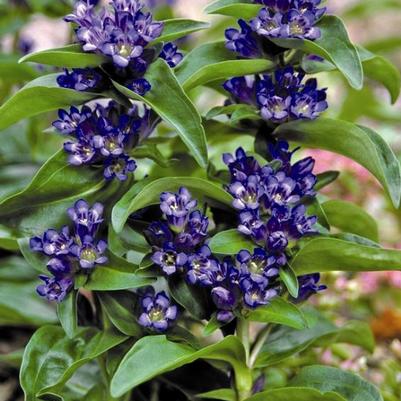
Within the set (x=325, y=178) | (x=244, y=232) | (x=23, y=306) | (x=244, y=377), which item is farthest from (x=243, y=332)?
(x=23, y=306)

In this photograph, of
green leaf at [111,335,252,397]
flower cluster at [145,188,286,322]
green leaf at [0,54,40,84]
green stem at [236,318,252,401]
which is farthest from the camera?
green leaf at [0,54,40,84]

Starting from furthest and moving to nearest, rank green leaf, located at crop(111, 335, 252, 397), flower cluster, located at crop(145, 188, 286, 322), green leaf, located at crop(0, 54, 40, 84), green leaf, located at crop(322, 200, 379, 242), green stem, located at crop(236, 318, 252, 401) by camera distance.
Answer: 1. green leaf, located at crop(0, 54, 40, 84)
2. green leaf, located at crop(322, 200, 379, 242)
3. green stem, located at crop(236, 318, 252, 401)
4. flower cluster, located at crop(145, 188, 286, 322)
5. green leaf, located at crop(111, 335, 252, 397)

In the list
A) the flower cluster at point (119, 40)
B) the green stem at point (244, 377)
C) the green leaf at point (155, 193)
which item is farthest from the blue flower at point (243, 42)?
the green stem at point (244, 377)

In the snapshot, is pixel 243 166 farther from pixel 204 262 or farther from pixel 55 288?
pixel 55 288

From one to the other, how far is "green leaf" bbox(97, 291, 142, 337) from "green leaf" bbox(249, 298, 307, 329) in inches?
7.3

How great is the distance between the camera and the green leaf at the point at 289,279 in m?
1.16

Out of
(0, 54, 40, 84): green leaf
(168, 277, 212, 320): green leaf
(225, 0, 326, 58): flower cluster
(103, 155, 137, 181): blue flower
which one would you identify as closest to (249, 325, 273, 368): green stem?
(168, 277, 212, 320): green leaf

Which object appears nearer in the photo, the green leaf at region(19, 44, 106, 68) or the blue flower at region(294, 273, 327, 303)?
the green leaf at region(19, 44, 106, 68)

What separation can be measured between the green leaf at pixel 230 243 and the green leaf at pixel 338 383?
10.8 inches

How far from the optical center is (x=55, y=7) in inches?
87.7

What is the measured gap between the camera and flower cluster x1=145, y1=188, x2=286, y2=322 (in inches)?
45.8

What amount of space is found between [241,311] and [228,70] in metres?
0.36

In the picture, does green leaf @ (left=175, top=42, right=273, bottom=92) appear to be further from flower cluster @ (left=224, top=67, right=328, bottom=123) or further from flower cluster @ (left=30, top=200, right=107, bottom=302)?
flower cluster @ (left=30, top=200, right=107, bottom=302)

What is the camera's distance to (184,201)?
118 cm
